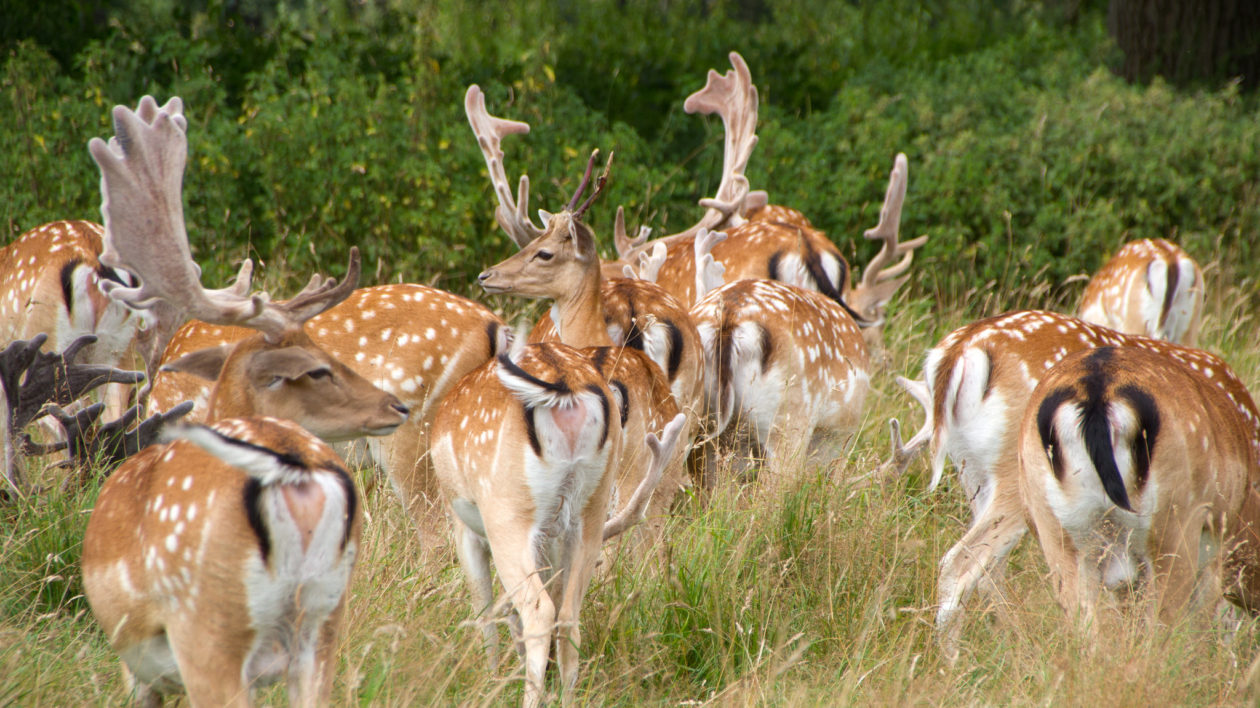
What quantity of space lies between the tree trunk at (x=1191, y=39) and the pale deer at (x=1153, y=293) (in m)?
3.97

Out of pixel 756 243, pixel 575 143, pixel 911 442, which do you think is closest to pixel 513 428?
pixel 911 442

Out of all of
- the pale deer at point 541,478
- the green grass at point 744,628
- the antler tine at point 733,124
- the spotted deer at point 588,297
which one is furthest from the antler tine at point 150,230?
the antler tine at point 733,124

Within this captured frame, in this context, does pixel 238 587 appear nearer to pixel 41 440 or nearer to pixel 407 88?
pixel 41 440

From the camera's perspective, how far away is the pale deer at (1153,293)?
267 inches

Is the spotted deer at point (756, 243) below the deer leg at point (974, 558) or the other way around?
the other way around

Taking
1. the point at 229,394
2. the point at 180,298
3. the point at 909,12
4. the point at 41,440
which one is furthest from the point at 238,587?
the point at 909,12

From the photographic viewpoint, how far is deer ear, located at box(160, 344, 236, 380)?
3.17m

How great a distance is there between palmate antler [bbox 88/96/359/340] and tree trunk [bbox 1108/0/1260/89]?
900 cm

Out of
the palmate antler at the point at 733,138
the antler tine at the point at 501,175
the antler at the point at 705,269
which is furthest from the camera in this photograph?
the palmate antler at the point at 733,138

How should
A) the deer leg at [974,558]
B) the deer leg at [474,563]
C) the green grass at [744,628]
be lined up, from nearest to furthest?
the green grass at [744,628] < the deer leg at [474,563] < the deer leg at [974,558]

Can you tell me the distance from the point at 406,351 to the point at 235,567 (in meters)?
2.18

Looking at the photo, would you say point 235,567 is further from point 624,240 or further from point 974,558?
point 624,240

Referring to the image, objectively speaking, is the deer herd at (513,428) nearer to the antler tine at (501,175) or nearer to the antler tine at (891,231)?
the antler tine at (501,175)

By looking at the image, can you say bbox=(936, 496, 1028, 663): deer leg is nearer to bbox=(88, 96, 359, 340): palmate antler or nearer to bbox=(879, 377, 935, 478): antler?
bbox=(879, 377, 935, 478): antler
